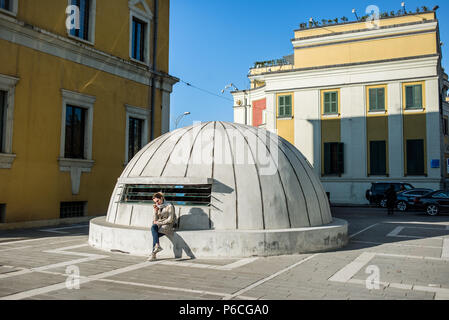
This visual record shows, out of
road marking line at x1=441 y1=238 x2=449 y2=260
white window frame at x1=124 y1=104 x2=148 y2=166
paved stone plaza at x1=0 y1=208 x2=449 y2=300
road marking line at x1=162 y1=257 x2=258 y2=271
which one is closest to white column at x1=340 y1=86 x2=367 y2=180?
white window frame at x1=124 y1=104 x2=148 y2=166

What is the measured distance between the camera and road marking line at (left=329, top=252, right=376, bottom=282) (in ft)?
23.9

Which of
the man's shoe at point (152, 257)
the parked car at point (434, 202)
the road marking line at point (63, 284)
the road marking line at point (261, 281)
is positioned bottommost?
the road marking line at point (63, 284)

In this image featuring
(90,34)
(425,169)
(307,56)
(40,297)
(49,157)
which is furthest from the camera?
(307,56)

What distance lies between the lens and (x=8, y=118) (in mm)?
14297

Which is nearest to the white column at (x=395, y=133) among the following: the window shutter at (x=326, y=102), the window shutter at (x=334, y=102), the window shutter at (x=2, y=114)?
the window shutter at (x=334, y=102)

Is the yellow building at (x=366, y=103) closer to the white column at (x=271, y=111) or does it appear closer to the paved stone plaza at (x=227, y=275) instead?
the white column at (x=271, y=111)

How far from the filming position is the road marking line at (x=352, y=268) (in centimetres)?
727

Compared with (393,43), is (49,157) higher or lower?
lower

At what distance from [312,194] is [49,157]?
10.6 meters

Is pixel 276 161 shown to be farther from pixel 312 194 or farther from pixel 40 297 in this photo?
pixel 40 297

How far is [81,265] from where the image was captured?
8266 mm

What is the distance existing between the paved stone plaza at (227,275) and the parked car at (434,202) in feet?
37.6

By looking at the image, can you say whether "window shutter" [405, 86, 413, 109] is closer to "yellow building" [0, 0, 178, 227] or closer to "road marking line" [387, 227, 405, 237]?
"road marking line" [387, 227, 405, 237]

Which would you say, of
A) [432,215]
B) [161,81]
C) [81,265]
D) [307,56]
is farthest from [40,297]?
[307,56]
